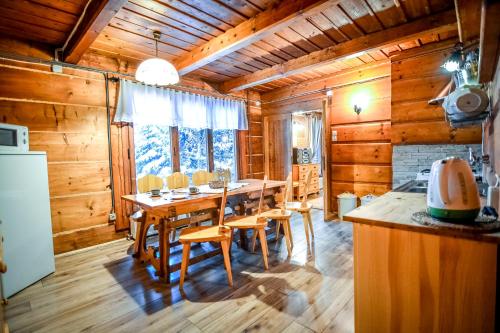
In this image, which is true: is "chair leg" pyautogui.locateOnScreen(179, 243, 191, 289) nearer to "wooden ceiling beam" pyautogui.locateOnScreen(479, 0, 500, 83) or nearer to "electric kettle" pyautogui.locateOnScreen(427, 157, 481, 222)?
"electric kettle" pyautogui.locateOnScreen(427, 157, 481, 222)

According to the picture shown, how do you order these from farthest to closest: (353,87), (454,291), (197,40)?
(353,87) → (197,40) → (454,291)

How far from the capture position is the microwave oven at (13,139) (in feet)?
7.01

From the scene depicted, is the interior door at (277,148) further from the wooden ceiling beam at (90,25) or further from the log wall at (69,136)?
the wooden ceiling beam at (90,25)

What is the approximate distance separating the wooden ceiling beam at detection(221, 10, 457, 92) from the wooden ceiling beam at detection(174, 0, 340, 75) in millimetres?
1164

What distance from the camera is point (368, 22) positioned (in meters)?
2.66

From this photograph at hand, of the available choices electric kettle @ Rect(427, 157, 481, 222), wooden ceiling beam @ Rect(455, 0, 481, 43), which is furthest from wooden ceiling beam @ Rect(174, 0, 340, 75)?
electric kettle @ Rect(427, 157, 481, 222)

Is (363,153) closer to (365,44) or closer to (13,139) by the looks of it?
(365,44)

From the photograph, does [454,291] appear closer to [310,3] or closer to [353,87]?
[310,3]

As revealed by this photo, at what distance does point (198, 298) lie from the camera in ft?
6.68

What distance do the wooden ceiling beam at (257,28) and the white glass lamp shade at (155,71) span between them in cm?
75

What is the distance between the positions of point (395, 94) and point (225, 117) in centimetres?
283

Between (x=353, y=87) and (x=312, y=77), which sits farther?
(x=312, y=77)

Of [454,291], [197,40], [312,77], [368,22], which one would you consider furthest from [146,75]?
[312,77]

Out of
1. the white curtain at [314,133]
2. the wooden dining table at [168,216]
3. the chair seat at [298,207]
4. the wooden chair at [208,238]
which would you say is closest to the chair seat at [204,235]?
the wooden chair at [208,238]
